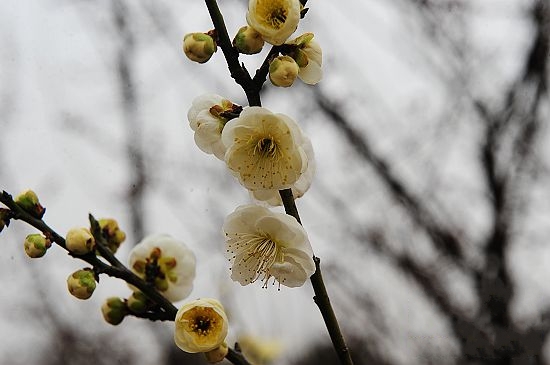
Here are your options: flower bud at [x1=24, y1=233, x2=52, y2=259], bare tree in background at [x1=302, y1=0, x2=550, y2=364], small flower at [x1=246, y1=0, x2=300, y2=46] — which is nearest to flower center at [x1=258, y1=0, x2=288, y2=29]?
small flower at [x1=246, y1=0, x2=300, y2=46]

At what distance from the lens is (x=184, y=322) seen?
70cm

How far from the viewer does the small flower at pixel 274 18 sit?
2.05ft

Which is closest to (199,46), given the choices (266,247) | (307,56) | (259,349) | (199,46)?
(199,46)

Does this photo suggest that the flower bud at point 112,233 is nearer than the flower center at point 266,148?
No

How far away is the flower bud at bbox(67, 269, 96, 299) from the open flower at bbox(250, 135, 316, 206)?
21cm

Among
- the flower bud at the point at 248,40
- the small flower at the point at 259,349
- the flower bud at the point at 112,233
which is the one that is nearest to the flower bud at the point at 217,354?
the flower bud at the point at 112,233

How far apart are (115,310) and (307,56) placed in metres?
0.40

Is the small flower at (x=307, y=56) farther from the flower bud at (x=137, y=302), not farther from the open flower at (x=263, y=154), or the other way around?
the flower bud at (x=137, y=302)

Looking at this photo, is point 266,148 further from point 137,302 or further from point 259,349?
point 259,349

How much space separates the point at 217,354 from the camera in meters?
0.72

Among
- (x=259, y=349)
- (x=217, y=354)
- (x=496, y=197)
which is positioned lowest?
(x=217, y=354)

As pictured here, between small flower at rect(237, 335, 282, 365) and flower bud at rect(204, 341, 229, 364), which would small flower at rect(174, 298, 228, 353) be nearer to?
flower bud at rect(204, 341, 229, 364)

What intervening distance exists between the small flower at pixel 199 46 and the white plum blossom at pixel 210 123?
64 mm

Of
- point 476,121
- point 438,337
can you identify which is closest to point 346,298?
point 438,337
